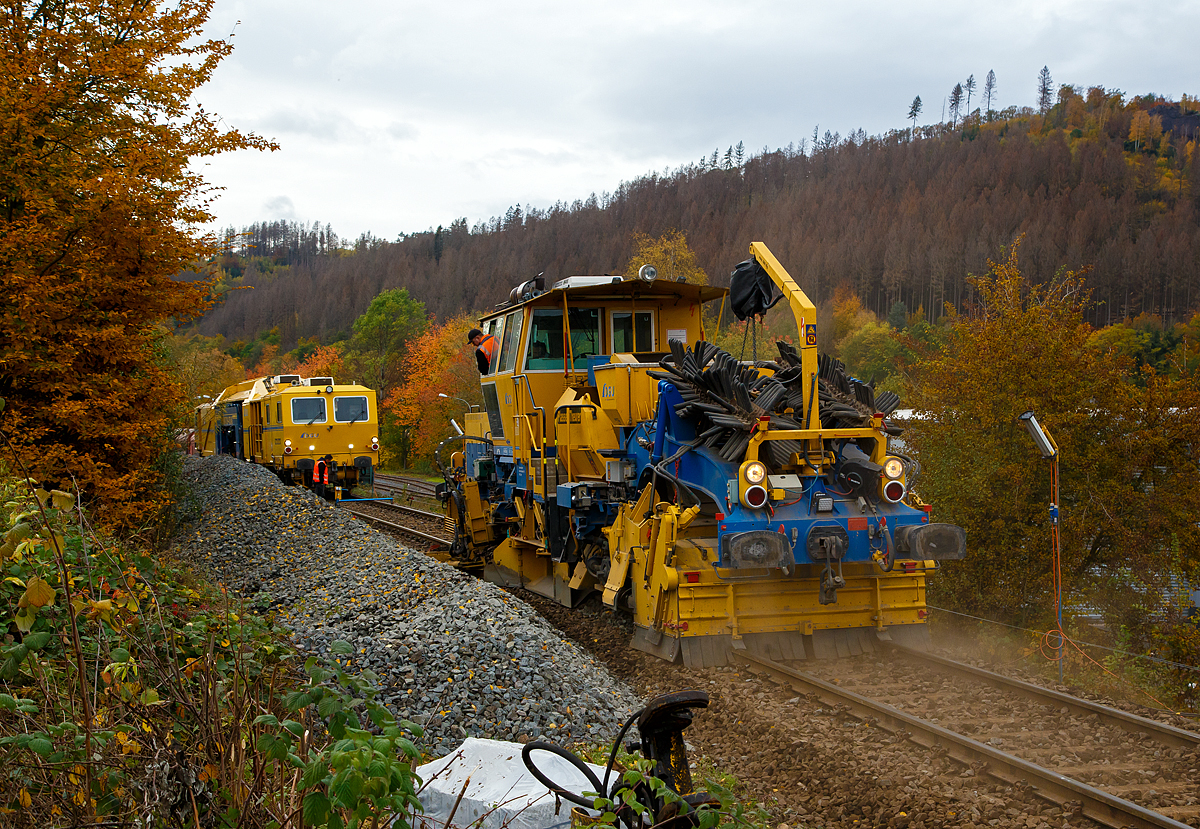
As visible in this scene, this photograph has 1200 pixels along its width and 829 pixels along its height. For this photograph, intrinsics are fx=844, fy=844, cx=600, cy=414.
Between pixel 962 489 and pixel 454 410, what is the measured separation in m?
29.9

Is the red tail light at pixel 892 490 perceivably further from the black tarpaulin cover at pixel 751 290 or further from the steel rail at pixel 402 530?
the steel rail at pixel 402 530

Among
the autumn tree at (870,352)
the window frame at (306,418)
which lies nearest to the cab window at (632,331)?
the window frame at (306,418)

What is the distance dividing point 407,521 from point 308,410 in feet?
14.3

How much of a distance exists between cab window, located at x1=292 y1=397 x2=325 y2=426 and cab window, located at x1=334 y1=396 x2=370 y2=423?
38cm

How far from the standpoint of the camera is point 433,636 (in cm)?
739

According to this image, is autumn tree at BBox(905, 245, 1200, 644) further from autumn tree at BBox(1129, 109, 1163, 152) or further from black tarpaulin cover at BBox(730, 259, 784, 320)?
autumn tree at BBox(1129, 109, 1163, 152)

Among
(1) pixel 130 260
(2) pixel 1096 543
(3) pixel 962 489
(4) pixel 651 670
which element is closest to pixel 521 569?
(4) pixel 651 670

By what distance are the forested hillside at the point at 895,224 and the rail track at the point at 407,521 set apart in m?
49.4

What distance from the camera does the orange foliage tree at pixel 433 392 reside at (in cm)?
4016

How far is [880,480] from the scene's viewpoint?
25.3 ft

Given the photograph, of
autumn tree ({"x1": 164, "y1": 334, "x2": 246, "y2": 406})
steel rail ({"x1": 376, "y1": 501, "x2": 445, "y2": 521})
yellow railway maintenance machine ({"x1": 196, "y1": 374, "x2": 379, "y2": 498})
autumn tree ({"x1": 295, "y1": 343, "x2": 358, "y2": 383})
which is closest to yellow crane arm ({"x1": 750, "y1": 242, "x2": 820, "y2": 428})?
steel rail ({"x1": 376, "y1": 501, "x2": 445, "y2": 521})

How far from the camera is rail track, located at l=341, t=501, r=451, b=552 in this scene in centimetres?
1688

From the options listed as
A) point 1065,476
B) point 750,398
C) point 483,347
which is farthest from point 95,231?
point 1065,476

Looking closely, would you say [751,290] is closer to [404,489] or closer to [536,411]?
[536,411]
